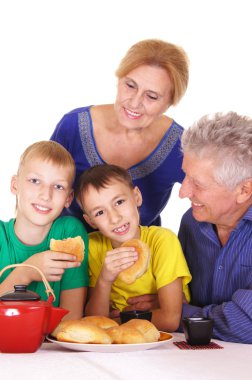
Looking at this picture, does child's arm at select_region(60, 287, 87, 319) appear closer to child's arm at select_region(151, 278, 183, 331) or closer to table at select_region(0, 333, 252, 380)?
child's arm at select_region(151, 278, 183, 331)

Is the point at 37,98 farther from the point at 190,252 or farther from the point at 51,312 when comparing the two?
the point at 51,312

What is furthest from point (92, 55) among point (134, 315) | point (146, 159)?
point (134, 315)

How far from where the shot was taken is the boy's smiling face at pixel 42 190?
8.13 feet

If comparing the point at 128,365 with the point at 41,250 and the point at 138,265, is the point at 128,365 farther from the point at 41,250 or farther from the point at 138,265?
the point at 41,250

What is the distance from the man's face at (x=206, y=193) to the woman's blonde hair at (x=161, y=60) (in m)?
0.60

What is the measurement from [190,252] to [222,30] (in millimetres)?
2695

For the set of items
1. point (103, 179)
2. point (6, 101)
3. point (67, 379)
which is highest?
point (6, 101)

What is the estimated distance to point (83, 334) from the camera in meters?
1.88

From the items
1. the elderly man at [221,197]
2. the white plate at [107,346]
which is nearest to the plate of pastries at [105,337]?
the white plate at [107,346]

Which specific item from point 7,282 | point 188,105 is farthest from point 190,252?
point 188,105

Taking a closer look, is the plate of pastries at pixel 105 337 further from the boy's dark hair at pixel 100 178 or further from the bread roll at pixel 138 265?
the boy's dark hair at pixel 100 178

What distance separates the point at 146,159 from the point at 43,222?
79 centimetres

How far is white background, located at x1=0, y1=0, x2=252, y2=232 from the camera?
4789mm

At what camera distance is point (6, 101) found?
15.7ft
